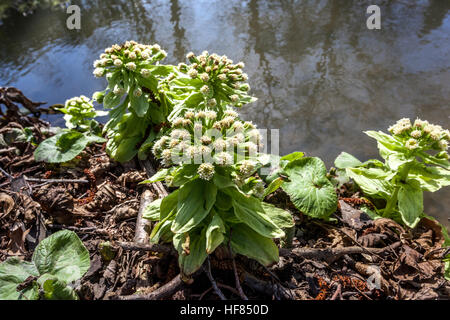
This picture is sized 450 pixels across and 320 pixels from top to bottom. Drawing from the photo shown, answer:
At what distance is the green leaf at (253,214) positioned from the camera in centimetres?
156

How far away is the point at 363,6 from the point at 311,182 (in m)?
4.57

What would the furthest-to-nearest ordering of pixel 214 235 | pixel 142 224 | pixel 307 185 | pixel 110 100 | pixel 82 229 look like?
pixel 110 100 < pixel 307 185 < pixel 82 229 < pixel 142 224 < pixel 214 235

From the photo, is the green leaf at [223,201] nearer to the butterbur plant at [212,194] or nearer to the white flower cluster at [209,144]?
the butterbur plant at [212,194]

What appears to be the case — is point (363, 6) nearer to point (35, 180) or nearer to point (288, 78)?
point (288, 78)

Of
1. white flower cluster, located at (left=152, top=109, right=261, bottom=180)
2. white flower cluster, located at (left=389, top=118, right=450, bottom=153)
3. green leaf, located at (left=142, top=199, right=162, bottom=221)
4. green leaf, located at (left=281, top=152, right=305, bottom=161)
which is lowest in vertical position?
green leaf, located at (left=281, top=152, right=305, bottom=161)

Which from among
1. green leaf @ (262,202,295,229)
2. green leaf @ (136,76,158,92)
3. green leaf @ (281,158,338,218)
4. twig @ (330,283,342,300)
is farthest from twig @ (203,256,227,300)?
green leaf @ (136,76,158,92)

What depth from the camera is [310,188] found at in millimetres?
2199

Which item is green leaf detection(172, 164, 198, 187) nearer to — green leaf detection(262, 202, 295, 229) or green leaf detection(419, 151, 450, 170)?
green leaf detection(262, 202, 295, 229)

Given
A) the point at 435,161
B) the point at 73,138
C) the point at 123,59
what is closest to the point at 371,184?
the point at 435,161

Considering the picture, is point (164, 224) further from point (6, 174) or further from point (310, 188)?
point (6, 174)

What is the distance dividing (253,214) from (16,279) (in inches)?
50.0

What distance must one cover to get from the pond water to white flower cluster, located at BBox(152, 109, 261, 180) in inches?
69.3

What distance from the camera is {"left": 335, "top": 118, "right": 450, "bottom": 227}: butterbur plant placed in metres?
2.02

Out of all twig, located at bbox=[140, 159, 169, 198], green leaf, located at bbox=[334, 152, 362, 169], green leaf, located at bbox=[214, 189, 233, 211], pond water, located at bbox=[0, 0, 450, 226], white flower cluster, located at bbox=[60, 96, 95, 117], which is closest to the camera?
green leaf, located at bbox=[214, 189, 233, 211]
